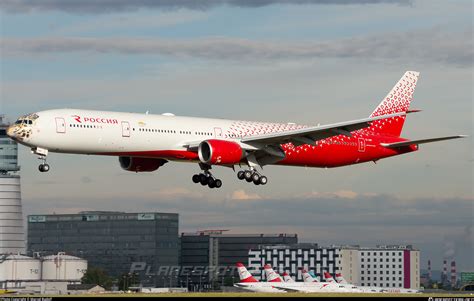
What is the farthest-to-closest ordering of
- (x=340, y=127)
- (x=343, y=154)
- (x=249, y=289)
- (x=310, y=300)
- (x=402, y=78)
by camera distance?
1. (x=249, y=289)
2. (x=402, y=78)
3. (x=343, y=154)
4. (x=340, y=127)
5. (x=310, y=300)

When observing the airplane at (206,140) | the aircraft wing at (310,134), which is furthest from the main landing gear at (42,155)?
the aircraft wing at (310,134)

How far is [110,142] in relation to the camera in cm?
7769

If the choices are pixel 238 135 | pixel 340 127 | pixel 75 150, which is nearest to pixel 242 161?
pixel 238 135

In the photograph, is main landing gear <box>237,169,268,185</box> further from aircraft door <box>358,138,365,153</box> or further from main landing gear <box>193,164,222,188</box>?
aircraft door <box>358,138,365,153</box>

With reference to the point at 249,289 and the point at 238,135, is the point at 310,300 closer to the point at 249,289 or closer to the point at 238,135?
the point at 238,135

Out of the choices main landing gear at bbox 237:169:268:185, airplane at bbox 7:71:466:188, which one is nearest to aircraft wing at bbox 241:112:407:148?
airplane at bbox 7:71:466:188

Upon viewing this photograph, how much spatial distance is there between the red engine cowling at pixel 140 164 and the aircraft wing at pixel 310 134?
816cm

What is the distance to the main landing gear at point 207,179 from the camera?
86.4 m

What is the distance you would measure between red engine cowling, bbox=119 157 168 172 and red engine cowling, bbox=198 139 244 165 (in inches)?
278

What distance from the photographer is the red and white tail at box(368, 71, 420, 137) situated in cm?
9506

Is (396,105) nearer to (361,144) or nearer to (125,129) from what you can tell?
(361,144)

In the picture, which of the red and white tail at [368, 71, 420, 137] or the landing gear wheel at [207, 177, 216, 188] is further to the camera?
the red and white tail at [368, 71, 420, 137]

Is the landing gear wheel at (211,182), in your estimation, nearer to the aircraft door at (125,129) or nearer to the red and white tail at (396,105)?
the aircraft door at (125,129)

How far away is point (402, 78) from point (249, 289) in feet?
144
